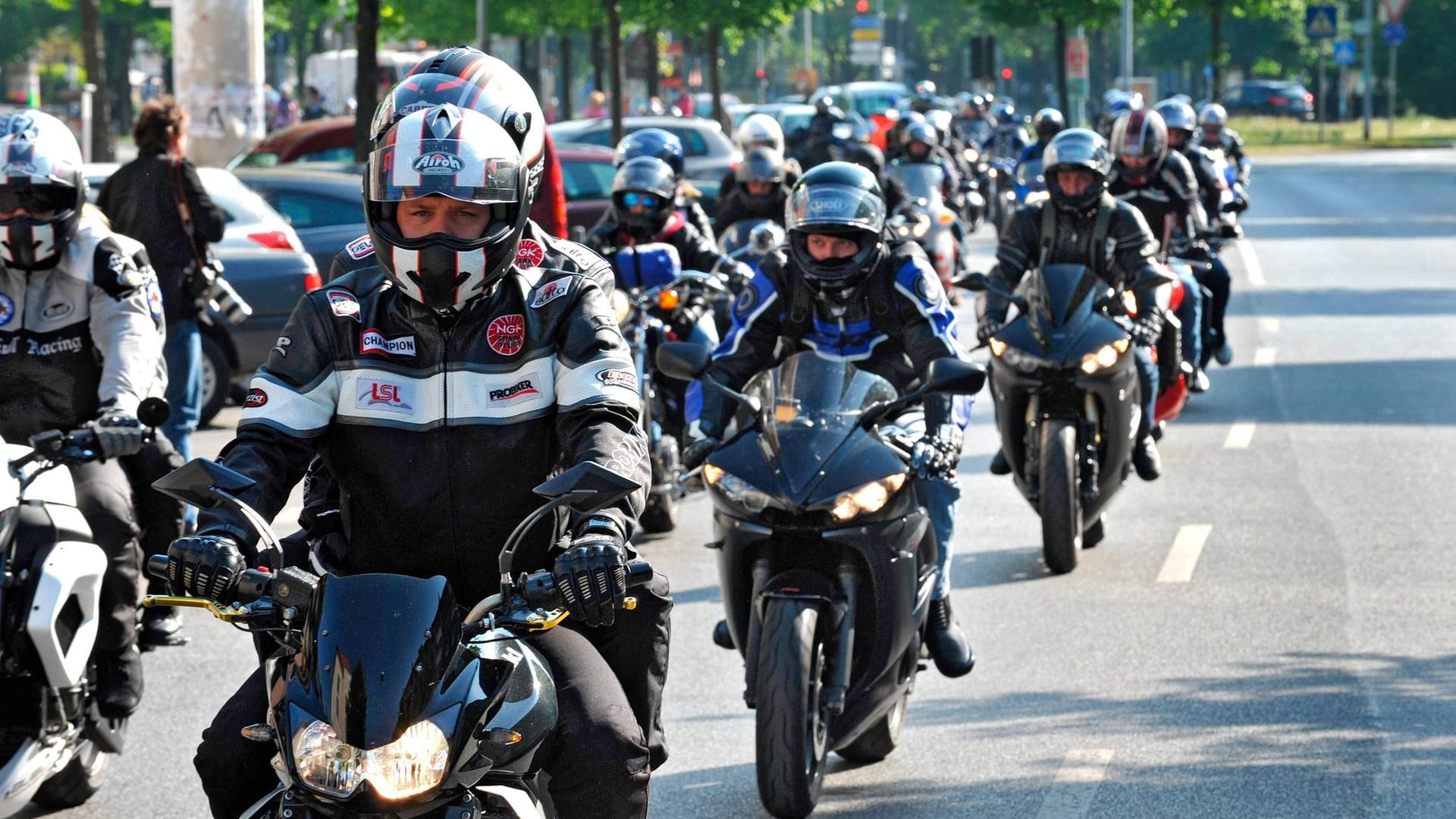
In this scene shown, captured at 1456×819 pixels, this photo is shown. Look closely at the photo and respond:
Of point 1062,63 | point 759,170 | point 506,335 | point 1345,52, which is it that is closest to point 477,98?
point 506,335

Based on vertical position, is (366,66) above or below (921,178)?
above

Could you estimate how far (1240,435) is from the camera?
1305cm

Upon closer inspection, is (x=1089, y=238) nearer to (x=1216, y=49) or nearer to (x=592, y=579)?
(x=592, y=579)

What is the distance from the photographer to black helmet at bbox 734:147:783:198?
14.5m

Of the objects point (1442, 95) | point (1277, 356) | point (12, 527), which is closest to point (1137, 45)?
point (1442, 95)

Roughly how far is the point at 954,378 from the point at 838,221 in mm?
1223

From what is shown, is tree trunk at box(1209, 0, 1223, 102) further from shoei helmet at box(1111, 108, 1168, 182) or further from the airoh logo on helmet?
the airoh logo on helmet

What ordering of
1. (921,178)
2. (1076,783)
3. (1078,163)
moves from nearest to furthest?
(1076,783), (1078,163), (921,178)

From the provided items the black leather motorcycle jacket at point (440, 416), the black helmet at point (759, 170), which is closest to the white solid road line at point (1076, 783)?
the black leather motorcycle jacket at point (440, 416)

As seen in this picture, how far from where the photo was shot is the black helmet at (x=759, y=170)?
570 inches

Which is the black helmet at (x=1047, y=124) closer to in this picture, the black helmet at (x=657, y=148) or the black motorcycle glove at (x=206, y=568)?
the black helmet at (x=657, y=148)

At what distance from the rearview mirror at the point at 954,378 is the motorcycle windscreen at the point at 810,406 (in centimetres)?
28

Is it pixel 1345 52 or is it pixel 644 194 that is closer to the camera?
pixel 644 194

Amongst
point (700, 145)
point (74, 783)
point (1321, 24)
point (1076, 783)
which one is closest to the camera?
point (74, 783)
